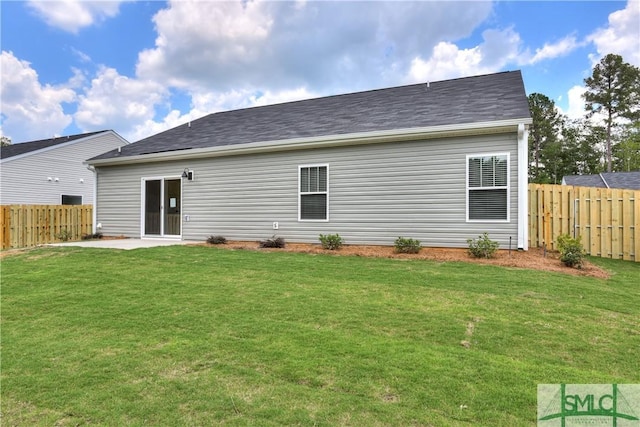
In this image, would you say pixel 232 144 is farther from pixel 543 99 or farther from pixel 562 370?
pixel 543 99

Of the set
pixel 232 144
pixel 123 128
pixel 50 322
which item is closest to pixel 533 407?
pixel 50 322

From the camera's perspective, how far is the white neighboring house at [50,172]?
17766mm

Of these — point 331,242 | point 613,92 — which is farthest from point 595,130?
point 331,242

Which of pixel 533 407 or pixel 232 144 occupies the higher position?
pixel 232 144

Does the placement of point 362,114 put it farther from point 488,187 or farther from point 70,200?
point 70,200

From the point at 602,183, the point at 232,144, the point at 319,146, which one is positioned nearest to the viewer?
the point at 319,146

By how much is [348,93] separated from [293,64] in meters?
→ 3.26

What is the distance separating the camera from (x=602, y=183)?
1991 centimetres

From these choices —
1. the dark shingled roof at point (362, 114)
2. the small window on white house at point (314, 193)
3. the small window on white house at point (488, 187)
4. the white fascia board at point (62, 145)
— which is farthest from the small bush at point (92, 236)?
the small window on white house at point (488, 187)

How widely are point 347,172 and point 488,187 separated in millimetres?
3303

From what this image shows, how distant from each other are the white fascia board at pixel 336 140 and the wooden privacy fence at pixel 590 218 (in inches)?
95.7

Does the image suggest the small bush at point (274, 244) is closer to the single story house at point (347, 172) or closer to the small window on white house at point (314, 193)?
the single story house at point (347, 172)

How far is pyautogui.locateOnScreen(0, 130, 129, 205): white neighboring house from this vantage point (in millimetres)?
17766

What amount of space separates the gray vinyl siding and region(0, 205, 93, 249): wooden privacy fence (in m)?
2.72
